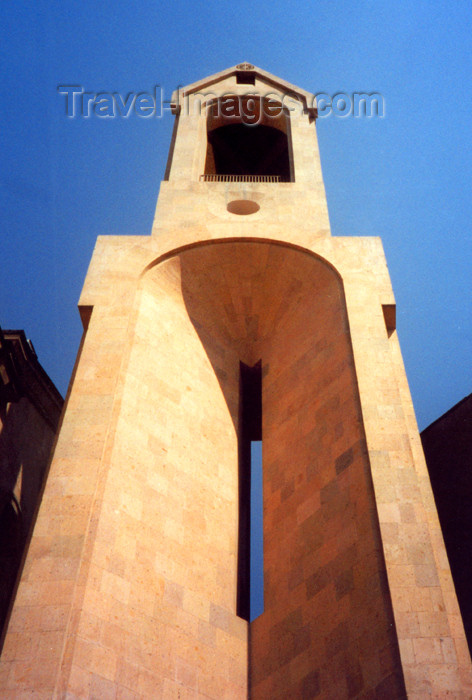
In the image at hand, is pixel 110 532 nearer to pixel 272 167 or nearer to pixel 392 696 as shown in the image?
pixel 392 696

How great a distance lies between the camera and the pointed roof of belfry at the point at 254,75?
22.1 metres

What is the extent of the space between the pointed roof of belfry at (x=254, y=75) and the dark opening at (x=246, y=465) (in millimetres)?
11023

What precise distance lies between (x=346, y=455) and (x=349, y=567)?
6.04 ft

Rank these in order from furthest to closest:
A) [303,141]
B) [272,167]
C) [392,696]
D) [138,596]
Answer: [272,167] < [303,141] < [138,596] < [392,696]

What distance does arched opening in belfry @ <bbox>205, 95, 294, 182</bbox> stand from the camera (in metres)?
A: 22.0

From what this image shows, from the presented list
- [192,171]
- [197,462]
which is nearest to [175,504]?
[197,462]

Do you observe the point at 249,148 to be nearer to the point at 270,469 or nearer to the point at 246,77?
the point at 246,77

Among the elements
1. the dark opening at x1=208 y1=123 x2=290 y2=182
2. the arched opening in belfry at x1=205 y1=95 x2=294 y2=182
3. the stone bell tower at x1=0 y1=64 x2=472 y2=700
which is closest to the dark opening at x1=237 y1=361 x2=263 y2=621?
the stone bell tower at x1=0 y1=64 x2=472 y2=700

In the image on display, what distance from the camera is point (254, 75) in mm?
23375

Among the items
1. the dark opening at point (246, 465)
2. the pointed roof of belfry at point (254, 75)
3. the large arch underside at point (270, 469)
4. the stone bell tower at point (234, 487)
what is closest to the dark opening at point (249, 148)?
the pointed roof of belfry at point (254, 75)

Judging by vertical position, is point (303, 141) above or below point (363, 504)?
above

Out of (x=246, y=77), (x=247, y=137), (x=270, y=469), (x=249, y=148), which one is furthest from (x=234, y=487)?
(x=246, y=77)

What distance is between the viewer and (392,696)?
7344mm

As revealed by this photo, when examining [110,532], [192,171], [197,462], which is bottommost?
[197,462]
